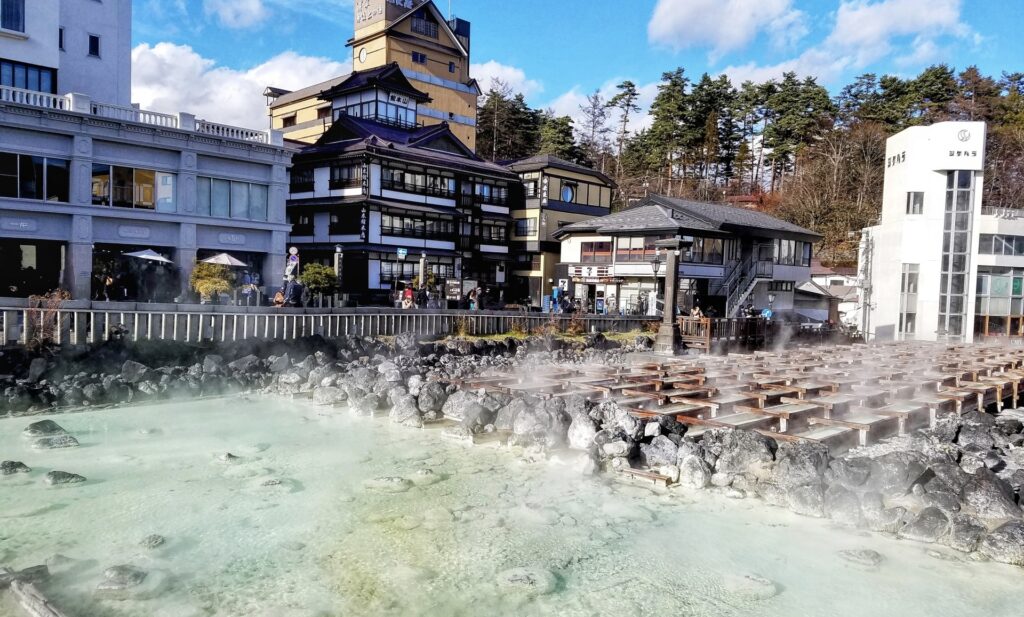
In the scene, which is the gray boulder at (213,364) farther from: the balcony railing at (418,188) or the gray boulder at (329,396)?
the balcony railing at (418,188)

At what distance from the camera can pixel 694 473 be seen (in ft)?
34.8

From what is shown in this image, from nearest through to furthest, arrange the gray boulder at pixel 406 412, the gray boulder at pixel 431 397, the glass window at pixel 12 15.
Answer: the gray boulder at pixel 406 412
the gray boulder at pixel 431 397
the glass window at pixel 12 15

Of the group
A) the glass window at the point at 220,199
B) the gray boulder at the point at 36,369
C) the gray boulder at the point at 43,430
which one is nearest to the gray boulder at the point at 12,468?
the gray boulder at the point at 43,430

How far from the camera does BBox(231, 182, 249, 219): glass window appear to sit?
3111 cm

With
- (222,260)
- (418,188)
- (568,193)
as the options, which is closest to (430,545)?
(222,260)

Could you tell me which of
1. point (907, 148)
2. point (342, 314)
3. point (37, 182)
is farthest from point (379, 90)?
point (907, 148)

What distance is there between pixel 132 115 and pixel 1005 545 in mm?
32213

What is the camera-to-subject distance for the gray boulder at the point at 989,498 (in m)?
9.31

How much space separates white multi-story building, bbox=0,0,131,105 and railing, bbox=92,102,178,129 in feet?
9.54

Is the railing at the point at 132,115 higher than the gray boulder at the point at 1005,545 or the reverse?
higher

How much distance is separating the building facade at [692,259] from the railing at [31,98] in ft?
84.1

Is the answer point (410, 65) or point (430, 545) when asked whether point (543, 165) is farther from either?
point (430, 545)

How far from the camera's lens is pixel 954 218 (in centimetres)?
3122

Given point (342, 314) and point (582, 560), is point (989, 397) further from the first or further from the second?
point (342, 314)
